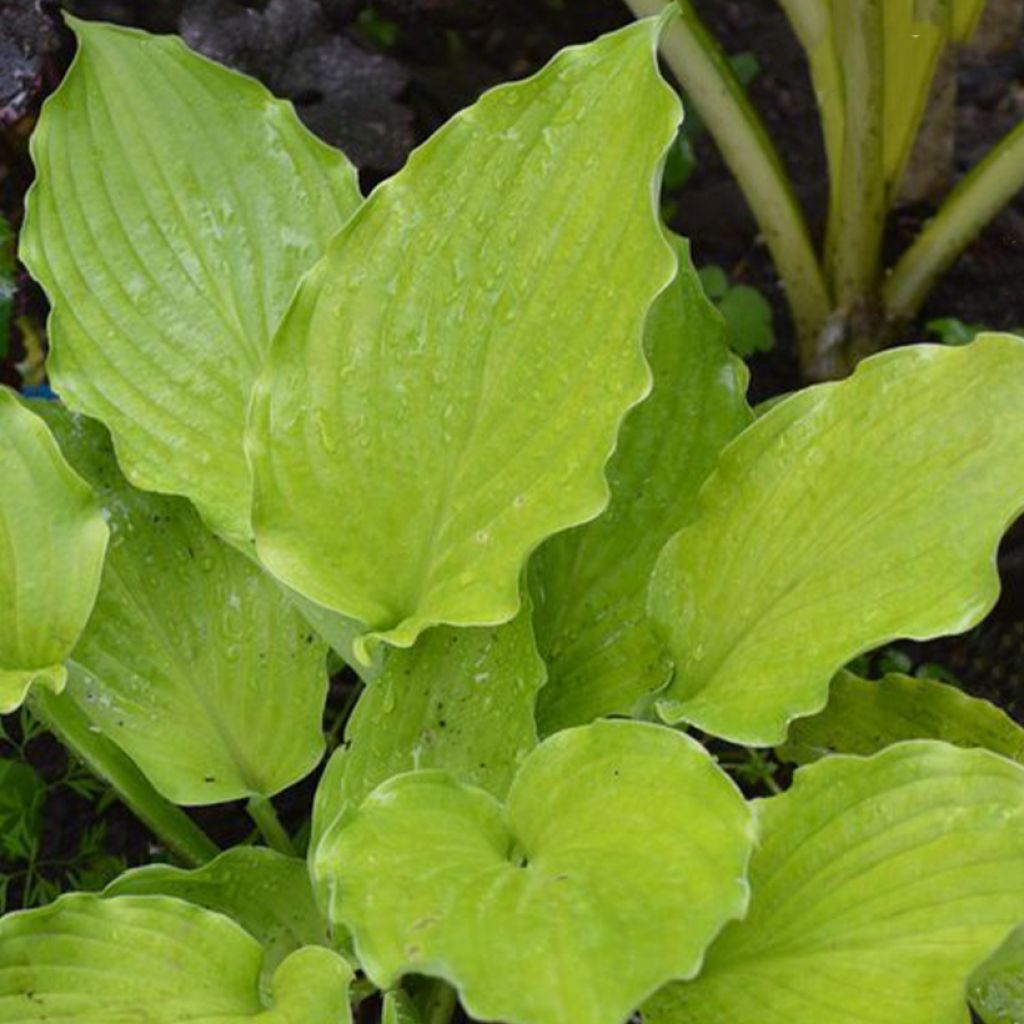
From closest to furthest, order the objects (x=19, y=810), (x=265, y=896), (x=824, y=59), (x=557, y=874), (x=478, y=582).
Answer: (x=557, y=874) → (x=478, y=582) → (x=265, y=896) → (x=19, y=810) → (x=824, y=59)

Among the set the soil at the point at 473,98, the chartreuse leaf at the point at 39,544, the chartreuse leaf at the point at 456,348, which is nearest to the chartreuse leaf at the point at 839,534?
the chartreuse leaf at the point at 456,348

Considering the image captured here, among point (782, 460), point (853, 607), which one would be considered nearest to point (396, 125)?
point (782, 460)

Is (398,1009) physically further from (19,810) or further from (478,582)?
(19,810)

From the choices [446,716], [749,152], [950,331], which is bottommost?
[950,331]

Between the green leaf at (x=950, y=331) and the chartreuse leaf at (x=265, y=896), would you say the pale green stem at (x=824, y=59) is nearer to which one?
the green leaf at (x=950, y=331)

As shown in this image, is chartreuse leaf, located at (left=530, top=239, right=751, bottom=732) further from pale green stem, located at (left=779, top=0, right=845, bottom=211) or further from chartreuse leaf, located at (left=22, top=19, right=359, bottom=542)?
pale green stem, located at (left=779, top=0, right=845, bottom=211)

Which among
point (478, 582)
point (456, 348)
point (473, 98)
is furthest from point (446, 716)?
point (473, 98)

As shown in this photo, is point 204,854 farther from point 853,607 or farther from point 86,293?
point 853,607
